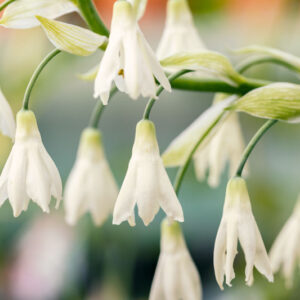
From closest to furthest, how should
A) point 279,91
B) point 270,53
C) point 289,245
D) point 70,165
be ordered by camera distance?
1. point 279,91
2. point 270,53
3. point 289,245
4. point 70,165

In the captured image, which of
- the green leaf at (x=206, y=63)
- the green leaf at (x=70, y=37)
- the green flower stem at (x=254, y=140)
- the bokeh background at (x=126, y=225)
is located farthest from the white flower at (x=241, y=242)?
the bokeh background at (x=126, y=225)

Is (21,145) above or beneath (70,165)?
above

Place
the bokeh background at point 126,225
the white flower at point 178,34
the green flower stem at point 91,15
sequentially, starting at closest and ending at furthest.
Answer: the green flower stem at point 91,15 → the white flower at point 178,34 → the bokeh background at point 126,225

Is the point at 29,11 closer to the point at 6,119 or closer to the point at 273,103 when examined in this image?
the point at 6,119

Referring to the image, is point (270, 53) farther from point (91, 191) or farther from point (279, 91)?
point (91, 191)

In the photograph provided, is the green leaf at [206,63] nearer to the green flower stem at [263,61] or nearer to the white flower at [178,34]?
the green flower stem at [263,61]

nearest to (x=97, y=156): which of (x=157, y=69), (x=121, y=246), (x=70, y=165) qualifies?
(x=157, y=69)

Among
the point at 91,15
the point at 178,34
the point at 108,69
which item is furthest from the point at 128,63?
the point at 178,34
